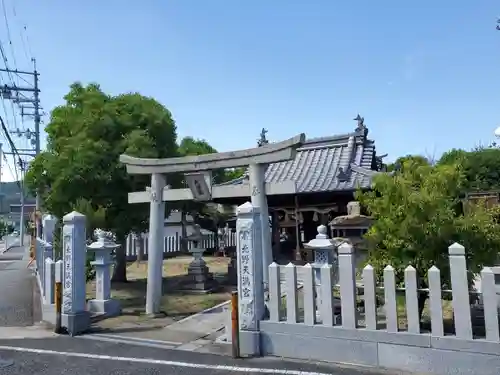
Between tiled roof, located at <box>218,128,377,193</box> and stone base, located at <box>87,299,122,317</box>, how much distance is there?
846 centimetres

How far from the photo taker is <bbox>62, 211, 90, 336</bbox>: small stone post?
880 cm

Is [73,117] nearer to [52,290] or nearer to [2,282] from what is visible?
[52,290]

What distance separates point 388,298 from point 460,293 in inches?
36.6

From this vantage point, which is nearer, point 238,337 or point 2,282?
point 238,337

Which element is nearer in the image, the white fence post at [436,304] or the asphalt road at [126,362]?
the white fence post at [436,304]

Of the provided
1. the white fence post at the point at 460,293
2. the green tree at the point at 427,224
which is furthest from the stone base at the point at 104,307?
the white fence post at the point at 460,293

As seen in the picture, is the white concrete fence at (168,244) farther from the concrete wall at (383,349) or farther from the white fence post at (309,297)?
the white fence post at (309,297)

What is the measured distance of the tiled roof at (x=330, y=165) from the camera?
55.5ft

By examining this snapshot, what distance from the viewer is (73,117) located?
13734 mm

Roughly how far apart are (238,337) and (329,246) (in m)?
3.15

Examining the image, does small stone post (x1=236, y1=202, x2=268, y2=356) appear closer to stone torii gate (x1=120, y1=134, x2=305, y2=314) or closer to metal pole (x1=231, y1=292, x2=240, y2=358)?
metal pole (x1=231, y1=292, x2=240, y2=358)

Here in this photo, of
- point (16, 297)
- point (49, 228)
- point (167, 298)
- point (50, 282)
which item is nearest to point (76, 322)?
point (50, 282)

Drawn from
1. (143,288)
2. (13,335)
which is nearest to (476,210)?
(13,335)

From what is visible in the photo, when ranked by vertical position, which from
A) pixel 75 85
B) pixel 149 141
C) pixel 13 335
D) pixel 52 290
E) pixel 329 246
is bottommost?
pixel 13 335
